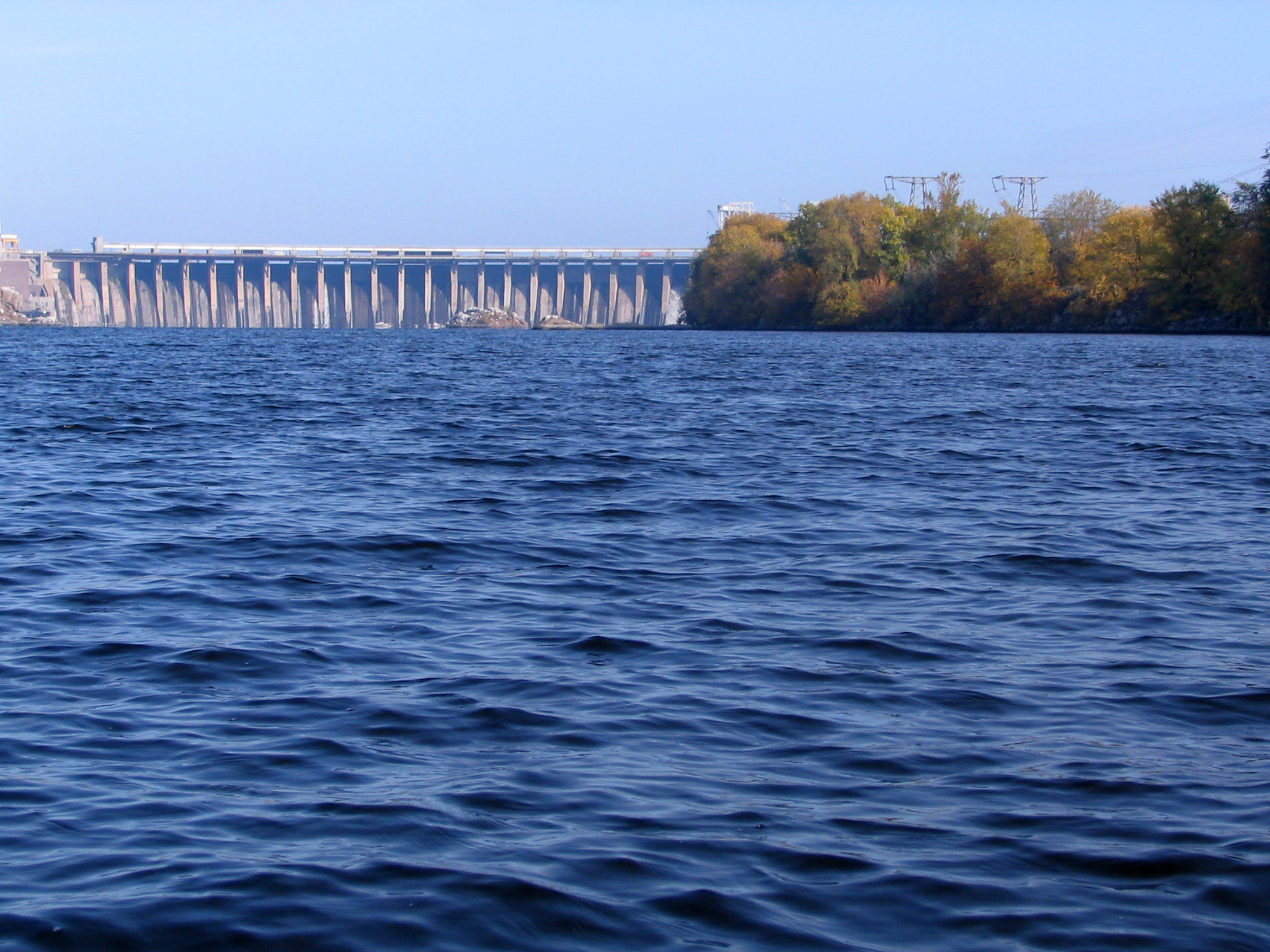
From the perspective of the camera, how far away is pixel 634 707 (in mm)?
7863

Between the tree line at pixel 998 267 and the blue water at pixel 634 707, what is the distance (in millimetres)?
75124

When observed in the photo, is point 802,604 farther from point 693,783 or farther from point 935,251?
point 935,251

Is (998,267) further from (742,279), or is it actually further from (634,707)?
(634,707)

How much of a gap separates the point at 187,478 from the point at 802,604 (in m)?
11.6

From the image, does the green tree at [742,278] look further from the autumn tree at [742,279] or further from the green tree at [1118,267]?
the green tree at [1118,267]

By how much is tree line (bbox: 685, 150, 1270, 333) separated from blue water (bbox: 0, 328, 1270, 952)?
2958 inches

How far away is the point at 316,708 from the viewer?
773 centimetres

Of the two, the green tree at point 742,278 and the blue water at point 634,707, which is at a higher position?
the green tree at point 742,278

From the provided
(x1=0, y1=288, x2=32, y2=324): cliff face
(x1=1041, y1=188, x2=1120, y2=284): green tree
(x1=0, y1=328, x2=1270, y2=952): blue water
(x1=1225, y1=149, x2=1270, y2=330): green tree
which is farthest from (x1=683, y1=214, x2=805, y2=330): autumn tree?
(x1=0, y1=328, x2=1270, y2=952): blue water

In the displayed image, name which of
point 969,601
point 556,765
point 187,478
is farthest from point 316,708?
point 187,478

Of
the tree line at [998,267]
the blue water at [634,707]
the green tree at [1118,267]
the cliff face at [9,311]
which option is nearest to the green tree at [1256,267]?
the tree line at [998,267]

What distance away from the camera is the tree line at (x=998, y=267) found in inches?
3442

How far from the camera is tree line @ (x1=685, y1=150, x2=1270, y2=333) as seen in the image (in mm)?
87438

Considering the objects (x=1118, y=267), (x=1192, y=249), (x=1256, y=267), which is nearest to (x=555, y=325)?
(x=1118, y=267)
